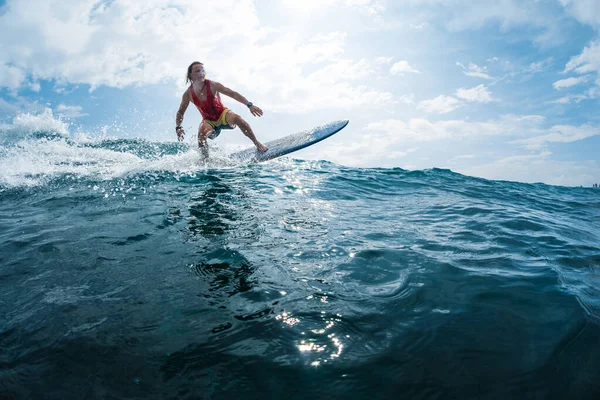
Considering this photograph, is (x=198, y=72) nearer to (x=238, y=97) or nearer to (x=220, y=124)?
(x=238, y=97)

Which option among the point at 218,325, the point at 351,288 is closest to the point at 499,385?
the point at 351,288

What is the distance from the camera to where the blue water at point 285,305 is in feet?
6.04

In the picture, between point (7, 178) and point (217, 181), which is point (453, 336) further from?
point (7, 178)

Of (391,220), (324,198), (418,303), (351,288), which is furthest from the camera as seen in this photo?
(324,198)

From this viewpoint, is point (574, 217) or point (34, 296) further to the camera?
point (574, 217)

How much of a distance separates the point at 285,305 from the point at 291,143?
794 centimetres

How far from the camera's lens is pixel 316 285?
9.45ft

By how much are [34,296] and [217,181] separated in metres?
5.40

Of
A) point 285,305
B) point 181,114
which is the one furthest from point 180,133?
point 285,305

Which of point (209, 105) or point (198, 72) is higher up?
point (198, 72)

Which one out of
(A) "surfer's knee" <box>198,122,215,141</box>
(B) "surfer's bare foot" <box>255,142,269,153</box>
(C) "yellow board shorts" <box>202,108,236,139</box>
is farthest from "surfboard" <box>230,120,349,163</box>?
(A) "surfer's knee" <box>198,122,215,141</box>

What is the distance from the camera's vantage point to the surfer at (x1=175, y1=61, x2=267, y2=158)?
8.74 meters

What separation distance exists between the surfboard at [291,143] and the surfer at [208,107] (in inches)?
23.0

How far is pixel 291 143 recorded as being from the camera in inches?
393
